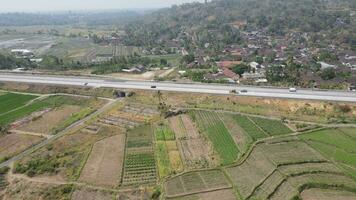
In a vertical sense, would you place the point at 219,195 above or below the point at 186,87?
below

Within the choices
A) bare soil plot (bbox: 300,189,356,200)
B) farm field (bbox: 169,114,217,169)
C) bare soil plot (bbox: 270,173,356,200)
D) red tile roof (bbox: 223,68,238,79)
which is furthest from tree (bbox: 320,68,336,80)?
bare soil plot (bbox: 300,189,356,200)

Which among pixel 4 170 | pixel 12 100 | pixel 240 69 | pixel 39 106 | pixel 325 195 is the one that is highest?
pixel 240 69

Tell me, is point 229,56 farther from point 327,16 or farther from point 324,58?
point 327,16

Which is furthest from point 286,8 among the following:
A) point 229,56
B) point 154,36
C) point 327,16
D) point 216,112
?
point 216,112

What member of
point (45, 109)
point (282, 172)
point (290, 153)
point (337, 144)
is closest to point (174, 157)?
point (282, 172)

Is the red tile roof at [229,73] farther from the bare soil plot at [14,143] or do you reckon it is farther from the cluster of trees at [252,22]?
the bare soil plot at [14,143]

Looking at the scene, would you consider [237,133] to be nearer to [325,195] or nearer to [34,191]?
[325,195]

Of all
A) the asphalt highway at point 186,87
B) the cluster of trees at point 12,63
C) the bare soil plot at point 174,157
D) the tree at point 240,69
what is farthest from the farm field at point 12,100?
the tree at point 240,69
